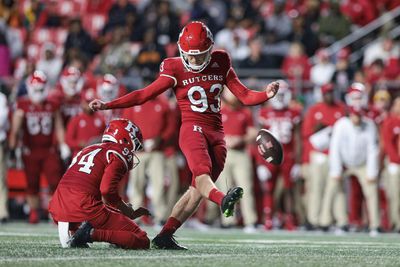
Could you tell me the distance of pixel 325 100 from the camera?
13883mm

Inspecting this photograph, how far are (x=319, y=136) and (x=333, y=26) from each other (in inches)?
178

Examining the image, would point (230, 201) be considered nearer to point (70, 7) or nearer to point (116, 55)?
point (116, 55)

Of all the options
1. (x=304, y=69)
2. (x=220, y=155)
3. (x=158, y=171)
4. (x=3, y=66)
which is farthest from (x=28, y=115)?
(x=220, y=155)

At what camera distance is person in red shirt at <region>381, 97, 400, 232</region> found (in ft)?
44.3

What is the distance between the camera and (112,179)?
7.65m

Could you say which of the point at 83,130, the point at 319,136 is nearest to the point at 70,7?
the point at 83,130

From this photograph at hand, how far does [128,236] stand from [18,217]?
7.37 m

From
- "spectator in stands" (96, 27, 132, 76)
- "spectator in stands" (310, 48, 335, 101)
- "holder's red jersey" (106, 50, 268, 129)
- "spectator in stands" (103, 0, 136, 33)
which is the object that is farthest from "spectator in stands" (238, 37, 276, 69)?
"holder's red jersey" (106, 50, 268, 129)

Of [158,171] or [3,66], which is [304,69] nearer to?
[158,171]

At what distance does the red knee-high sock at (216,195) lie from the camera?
24.4 ft

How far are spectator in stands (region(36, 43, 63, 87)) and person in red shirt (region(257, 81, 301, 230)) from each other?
3394 millimetres

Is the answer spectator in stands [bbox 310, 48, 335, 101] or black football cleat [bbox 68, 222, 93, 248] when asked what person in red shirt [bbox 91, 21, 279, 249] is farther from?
spectator in stands [bbox 310, 48, 335, 101]

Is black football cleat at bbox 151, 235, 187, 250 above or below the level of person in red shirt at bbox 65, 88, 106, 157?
below

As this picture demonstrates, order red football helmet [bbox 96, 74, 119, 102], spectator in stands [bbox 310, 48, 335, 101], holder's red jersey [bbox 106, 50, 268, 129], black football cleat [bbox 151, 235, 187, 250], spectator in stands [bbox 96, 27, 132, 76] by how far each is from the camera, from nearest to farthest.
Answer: black football cleat [bbox 151, 235, 187, 250], holder's red jersey [bbox 106, 50, 268, 129], red football helmet [bbox 96, 74, 119, 102], spectator in stands [bbox 310, 48, 335, 101], spectator in stands [bbox 96, 27, 132, 76]
